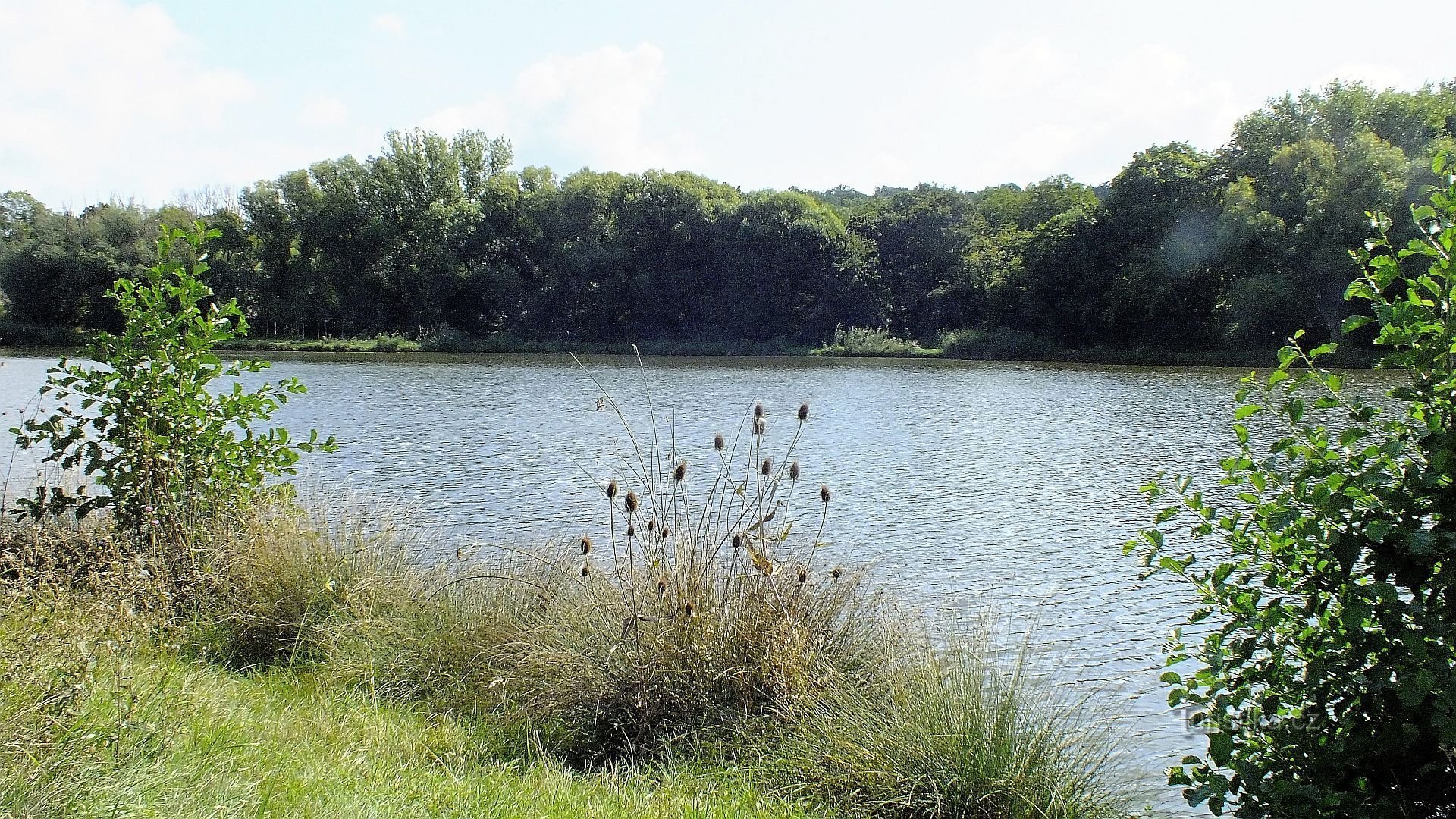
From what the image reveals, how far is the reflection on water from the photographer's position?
8.69 m

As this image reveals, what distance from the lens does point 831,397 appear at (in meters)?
29.5

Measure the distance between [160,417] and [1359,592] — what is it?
6.75 metres

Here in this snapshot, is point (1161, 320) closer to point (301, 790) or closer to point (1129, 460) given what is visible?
point (1129, 460)

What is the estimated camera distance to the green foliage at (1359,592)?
306cm

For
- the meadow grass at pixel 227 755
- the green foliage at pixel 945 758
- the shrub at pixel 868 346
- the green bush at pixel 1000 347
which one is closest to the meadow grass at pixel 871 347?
the shrub at pixel 868 346

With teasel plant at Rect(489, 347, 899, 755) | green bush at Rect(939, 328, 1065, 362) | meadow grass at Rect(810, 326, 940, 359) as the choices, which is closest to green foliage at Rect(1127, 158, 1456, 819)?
teasel plant at Rect(489, 347, 899, 755)

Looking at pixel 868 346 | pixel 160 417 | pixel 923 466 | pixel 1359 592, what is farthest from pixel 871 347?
pixel 1359 592

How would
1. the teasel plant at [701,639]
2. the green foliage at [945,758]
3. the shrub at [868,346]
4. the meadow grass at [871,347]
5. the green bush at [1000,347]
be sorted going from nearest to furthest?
the green foliage at [945,758] < the teasel plant at [701,639] < the green bush at [1000,347] < the meadow grass at [871,347] < the shrub at [868,346]

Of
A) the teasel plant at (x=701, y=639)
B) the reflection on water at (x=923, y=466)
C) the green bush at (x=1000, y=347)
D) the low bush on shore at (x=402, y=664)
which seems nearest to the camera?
the low bush on shore at (x=402, y=664)

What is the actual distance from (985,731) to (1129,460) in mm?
14009

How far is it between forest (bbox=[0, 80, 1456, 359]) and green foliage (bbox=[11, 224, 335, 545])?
146 ft

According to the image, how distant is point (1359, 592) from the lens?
3.08m

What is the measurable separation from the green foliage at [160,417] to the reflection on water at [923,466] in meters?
1.32

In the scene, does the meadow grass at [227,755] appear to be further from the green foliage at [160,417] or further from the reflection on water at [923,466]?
the reflection on water at [923,466]
